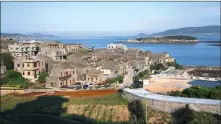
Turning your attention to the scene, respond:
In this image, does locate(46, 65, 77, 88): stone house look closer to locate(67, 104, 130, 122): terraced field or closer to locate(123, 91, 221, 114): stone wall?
locate(67, 104, 130, 122): terraced field

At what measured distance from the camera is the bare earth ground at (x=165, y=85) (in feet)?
55.1

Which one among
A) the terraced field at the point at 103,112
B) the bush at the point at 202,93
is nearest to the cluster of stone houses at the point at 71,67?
the terraced field at the point at 103,112

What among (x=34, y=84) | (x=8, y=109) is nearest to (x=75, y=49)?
(x=34, y=84)

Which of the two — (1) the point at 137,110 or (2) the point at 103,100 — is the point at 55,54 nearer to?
(2) the point at 103,100

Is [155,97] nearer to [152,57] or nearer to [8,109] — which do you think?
[8,109]

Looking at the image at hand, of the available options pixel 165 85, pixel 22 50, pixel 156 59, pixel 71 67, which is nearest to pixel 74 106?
pixel 165 85

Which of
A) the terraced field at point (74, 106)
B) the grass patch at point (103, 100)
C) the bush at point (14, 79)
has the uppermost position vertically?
the bush at point (14, 79)

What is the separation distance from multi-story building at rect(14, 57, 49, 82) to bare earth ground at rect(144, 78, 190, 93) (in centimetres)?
669

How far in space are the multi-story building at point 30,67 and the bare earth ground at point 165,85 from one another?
22.0 ft

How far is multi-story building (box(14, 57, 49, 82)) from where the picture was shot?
21078mm

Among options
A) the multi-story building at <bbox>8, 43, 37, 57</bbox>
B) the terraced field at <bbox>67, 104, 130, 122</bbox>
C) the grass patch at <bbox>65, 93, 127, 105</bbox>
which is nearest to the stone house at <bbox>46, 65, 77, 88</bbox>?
the grass patch at <bbox>65, 93, 127, 105</bbox>

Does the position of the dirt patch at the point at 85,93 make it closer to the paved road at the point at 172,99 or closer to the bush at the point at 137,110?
the paved road at the point at 172,99

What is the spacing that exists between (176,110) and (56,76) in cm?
781

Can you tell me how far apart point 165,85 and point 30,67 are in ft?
26.2
